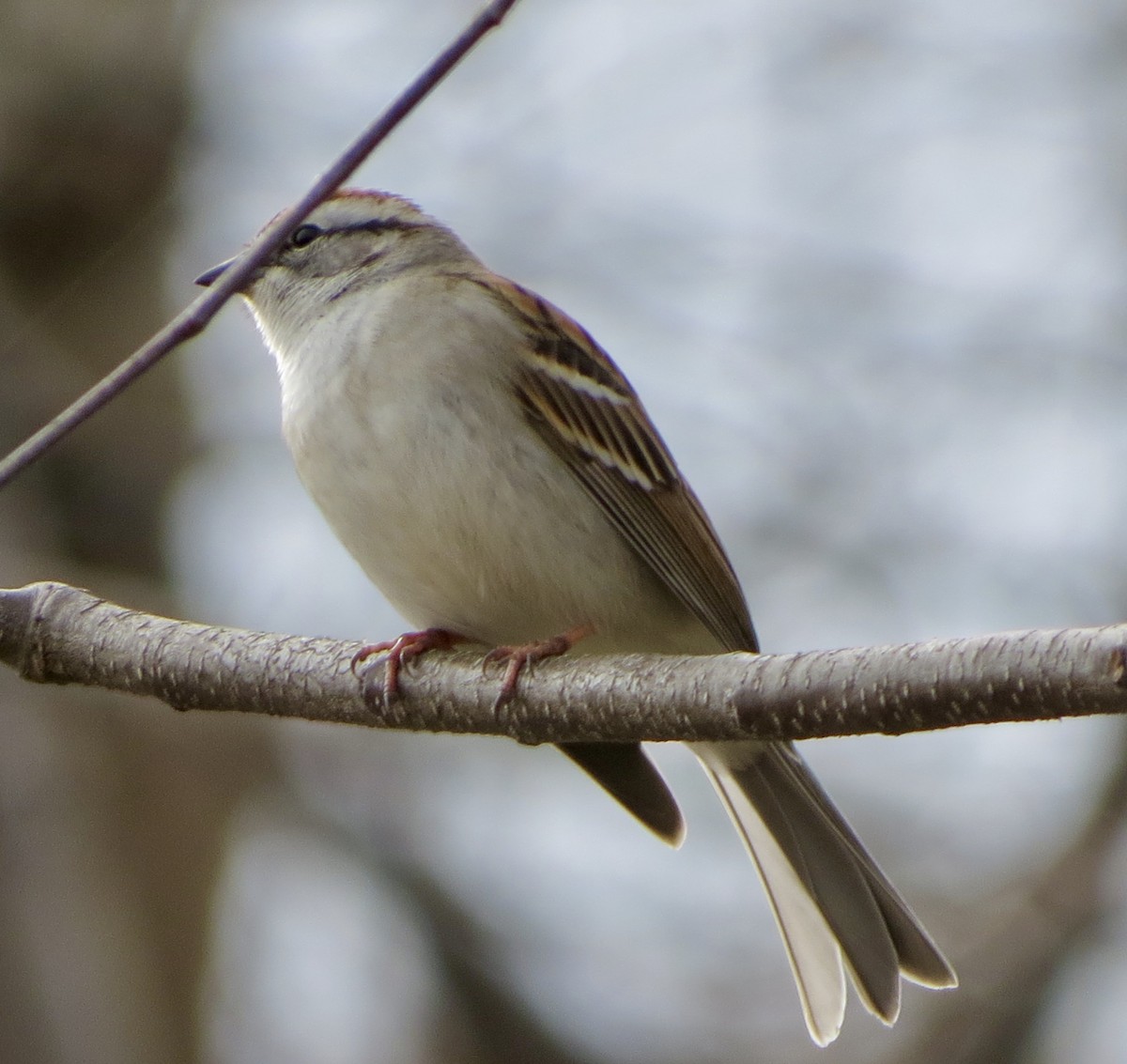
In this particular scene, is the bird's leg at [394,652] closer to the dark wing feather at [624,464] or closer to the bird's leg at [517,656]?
the bird's leg at [517,656]

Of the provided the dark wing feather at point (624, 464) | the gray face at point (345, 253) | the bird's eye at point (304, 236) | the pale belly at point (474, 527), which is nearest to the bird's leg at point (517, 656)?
the pale belly at point (474, 527)

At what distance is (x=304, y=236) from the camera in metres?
4.25

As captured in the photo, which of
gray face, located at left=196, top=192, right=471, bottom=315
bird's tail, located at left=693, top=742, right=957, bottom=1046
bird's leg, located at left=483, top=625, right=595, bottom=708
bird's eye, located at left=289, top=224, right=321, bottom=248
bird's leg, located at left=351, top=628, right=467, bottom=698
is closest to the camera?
bird's leg, located at left=483, top=625, right=595, bottom=708

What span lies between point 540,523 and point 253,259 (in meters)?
1.43

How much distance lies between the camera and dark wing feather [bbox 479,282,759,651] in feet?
12.0

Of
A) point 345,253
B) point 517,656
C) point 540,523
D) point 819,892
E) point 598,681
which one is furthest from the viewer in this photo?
point 345,253

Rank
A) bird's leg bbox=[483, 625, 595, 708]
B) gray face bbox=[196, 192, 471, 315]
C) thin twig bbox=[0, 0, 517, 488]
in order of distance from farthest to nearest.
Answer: gray face bbox=[196, 192, 471, 315] → bird's leg bbox=[483, 625, 595, 708] → thin twig bbox=[0, 0, 517, 488]

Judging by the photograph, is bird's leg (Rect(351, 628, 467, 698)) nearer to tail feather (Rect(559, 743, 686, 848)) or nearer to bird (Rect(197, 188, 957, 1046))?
bird (Rect(197, 188, 957, 1046))

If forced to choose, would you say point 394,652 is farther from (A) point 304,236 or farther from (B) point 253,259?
(A) point 304,236

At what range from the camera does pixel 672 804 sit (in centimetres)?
377

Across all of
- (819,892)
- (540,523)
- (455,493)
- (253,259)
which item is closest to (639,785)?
(819,892)

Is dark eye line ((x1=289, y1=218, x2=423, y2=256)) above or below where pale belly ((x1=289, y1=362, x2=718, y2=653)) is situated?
above

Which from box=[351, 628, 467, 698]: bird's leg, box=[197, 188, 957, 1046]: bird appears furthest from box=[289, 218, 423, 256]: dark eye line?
box=[351, 628, 467, 698]: bird's leg

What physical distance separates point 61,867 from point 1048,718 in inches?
196
